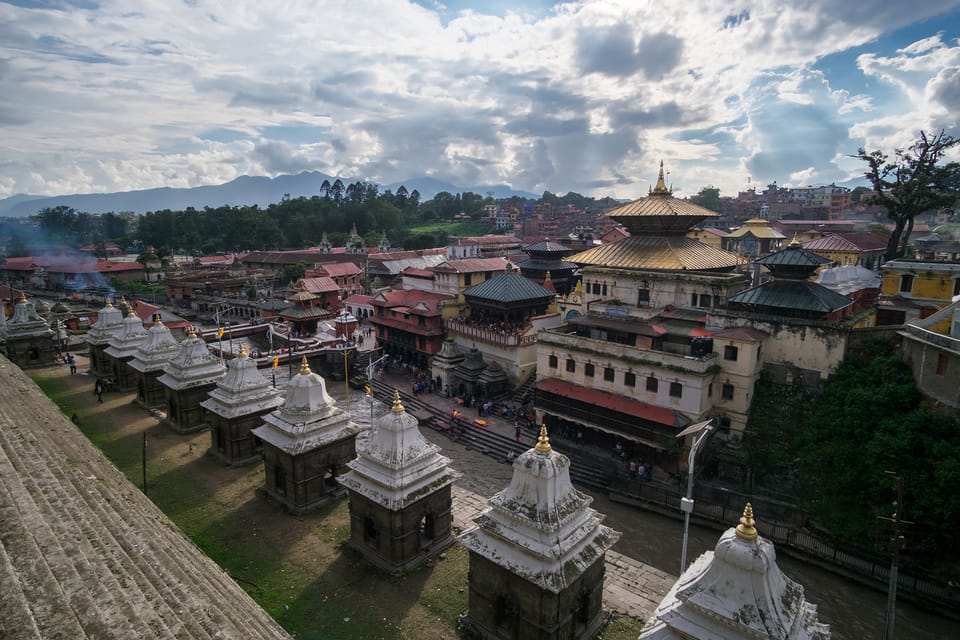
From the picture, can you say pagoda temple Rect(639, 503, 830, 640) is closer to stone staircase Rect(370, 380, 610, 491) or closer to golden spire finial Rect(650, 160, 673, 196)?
stone staircase Rect(370, 380, 610, 491)

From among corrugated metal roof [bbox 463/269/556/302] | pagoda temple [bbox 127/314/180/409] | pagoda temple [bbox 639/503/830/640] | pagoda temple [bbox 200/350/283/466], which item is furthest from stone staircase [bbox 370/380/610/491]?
pagoda temple [bbox 639/503/830/640]

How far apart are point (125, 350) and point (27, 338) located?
11017 mm

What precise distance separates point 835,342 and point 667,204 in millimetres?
14930

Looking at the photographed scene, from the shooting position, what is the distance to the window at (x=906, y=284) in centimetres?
3108

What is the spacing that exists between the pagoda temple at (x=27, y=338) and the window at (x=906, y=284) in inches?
2241

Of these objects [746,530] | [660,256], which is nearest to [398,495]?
[746,530]

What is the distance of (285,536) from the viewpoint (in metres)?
18.6

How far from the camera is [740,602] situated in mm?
9016

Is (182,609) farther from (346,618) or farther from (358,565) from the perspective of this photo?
(358,565)

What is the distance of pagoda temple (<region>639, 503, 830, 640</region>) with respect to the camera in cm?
888

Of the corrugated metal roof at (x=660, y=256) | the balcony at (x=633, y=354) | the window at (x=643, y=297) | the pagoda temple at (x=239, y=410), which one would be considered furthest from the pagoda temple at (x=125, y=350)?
the window at (x=643, y=297)

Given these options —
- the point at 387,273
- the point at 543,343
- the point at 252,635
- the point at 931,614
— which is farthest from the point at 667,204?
the point at 387,273

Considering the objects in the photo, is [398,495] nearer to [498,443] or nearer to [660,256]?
[498,443]

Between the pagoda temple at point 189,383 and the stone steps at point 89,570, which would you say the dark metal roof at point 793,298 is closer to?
the stone steps at point 89,570
